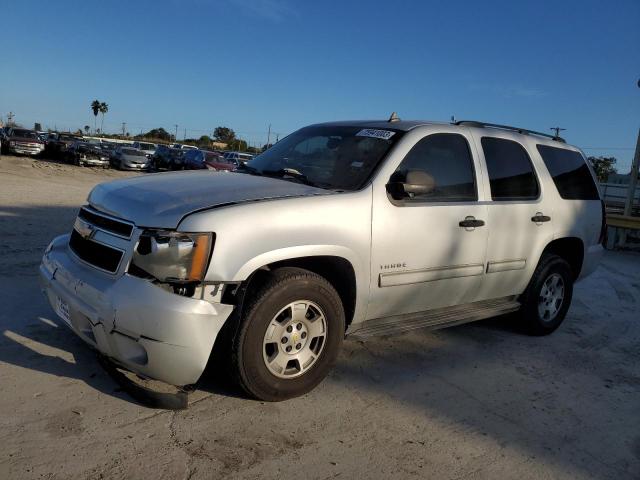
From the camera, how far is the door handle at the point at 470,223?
4172 millimetres

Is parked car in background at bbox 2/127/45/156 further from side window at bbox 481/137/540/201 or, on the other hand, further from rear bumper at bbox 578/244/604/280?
rear bumper at bbox 578/244/604/280

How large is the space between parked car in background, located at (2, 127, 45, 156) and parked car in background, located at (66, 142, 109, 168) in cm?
184

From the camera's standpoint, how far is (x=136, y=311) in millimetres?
2865

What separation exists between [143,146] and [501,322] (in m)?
36.6

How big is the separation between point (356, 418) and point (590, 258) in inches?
143

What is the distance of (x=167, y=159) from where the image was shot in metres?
29.7

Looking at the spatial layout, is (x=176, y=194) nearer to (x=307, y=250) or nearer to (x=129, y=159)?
(x=307, y=250)

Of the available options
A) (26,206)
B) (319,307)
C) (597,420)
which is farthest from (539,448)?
(26,206)

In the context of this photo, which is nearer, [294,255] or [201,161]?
[294,255]

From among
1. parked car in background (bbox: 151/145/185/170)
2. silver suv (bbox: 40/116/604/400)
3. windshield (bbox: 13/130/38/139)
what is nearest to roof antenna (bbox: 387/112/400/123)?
silver suv (bbox: 40/116/604/400)

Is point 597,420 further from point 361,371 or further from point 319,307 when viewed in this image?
point 319,307

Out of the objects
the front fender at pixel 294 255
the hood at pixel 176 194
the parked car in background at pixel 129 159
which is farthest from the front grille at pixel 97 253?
the parked car in background at pixel 129 159

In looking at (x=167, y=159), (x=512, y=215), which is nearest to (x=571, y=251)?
(x=512, y=215)

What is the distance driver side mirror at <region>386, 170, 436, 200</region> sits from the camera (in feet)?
12.0
